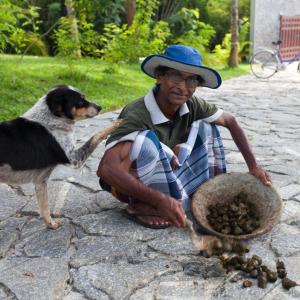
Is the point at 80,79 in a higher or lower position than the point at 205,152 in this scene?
lower

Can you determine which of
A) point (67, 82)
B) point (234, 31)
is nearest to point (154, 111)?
point (67, 82)

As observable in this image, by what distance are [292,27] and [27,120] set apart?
20.3m

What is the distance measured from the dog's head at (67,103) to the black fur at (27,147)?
0.19 metres

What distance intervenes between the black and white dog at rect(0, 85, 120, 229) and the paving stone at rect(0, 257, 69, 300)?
0.54 m

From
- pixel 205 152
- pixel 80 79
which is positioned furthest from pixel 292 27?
pixel 205 152

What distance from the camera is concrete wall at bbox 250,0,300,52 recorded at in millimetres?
20453

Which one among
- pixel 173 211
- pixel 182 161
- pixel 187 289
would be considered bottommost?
pixel 187 289

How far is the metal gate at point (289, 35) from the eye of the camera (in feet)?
67.7

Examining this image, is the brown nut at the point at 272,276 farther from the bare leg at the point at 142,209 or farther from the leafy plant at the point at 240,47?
the leafy plant at the point at 240,47

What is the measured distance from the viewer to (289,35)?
20953 millimetres

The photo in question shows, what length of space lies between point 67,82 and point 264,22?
13.8 meters

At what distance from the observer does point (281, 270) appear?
2777 millimetres

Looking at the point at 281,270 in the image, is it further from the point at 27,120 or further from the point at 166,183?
the point at 27,120

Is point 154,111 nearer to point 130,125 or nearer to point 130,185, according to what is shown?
point 130,125
